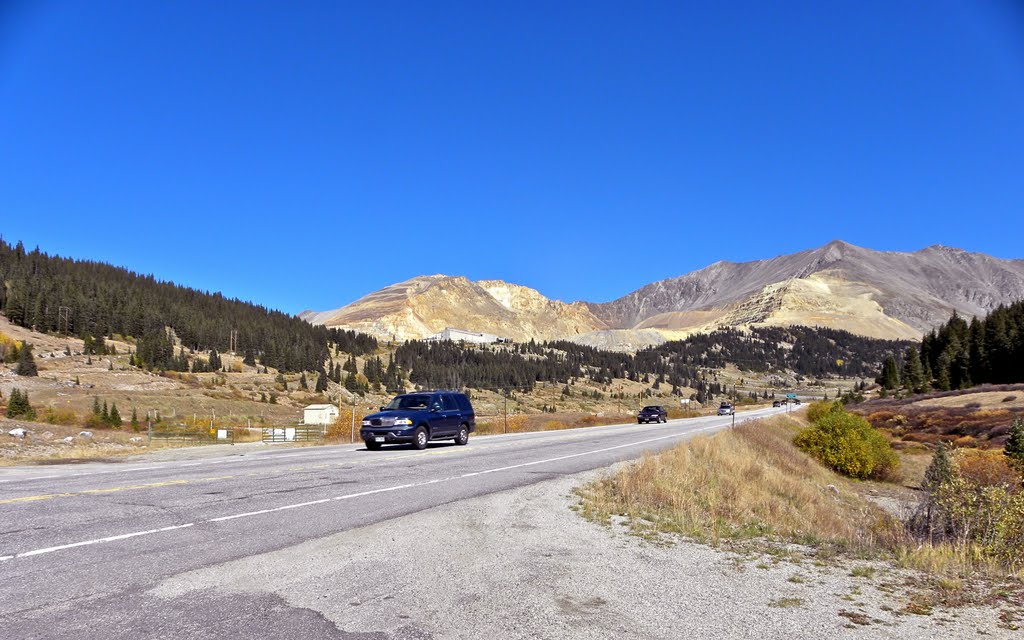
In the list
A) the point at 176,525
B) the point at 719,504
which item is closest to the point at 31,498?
the point at 176,525

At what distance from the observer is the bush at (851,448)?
34.0 metres

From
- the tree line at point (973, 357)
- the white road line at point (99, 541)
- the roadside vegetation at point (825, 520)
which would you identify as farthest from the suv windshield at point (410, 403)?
the tree line at point (973, 357)

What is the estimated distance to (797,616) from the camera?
5.52 m

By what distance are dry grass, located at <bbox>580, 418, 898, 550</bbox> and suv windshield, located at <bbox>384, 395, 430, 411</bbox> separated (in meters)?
9.53

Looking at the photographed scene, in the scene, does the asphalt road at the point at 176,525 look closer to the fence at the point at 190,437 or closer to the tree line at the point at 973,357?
the fence at the point at 190,437

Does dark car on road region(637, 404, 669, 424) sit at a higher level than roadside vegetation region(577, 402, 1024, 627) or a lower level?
lower

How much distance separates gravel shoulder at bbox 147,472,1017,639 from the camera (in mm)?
5168

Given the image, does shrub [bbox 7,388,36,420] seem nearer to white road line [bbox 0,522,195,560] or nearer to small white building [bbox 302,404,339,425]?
small white building [bbox 302,404,339,425]

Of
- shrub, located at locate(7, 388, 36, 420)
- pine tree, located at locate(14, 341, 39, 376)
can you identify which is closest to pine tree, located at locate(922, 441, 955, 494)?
shrub, located at locate(7, 388, 36, 420)

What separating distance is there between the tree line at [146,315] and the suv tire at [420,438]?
9899 centimetres

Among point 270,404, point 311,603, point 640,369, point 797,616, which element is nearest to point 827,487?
point 797,616

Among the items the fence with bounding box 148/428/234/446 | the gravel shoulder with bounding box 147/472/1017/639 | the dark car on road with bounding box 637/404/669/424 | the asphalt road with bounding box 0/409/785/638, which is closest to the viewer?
the asphalt road with bounding box 0/409/785/638

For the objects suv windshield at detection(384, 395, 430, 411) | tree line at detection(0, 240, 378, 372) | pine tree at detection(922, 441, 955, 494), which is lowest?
pine tree at detection(922, 441, 955, 494)

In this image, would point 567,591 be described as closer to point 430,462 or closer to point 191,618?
point 191,618
